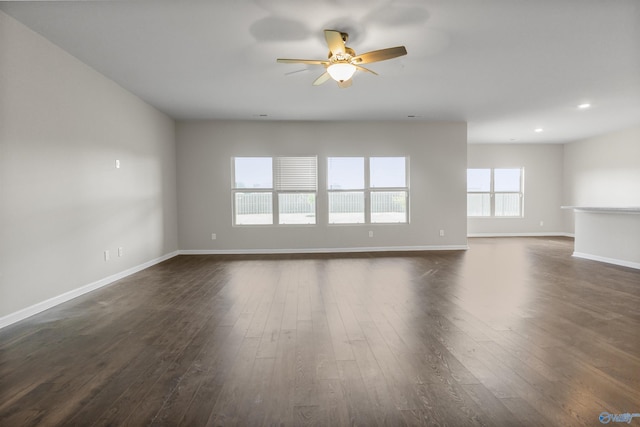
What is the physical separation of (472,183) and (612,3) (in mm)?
6549

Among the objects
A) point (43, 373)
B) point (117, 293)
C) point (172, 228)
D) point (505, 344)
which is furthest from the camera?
point (172, 228)

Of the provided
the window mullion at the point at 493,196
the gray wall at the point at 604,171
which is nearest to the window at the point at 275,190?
the window mullion at the point at 493,196

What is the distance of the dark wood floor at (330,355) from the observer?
1.49 m

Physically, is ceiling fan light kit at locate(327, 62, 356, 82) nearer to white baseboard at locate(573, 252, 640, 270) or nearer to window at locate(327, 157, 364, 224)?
window at locate(327, 157, 364, 224)

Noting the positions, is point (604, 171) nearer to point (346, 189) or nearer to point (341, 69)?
point (346, 189)

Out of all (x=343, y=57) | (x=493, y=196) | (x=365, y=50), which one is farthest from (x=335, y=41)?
(x=493, y=196)

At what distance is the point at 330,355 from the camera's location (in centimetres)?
204

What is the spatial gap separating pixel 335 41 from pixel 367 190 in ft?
12.7

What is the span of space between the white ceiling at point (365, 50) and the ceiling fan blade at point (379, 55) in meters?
0.24

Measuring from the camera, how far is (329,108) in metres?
5.47

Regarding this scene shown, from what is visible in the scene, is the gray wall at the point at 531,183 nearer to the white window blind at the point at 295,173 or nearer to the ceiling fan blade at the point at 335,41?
the white window blind at the point at 295,173

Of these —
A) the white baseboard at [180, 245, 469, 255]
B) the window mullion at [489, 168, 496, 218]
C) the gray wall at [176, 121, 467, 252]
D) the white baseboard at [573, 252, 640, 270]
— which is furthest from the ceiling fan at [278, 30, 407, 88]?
the window mullion at [489, 168, 496, 218]

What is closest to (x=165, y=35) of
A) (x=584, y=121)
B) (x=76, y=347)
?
Answer: (x=76, y=347)

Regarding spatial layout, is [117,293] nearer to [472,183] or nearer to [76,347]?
[76,347]
